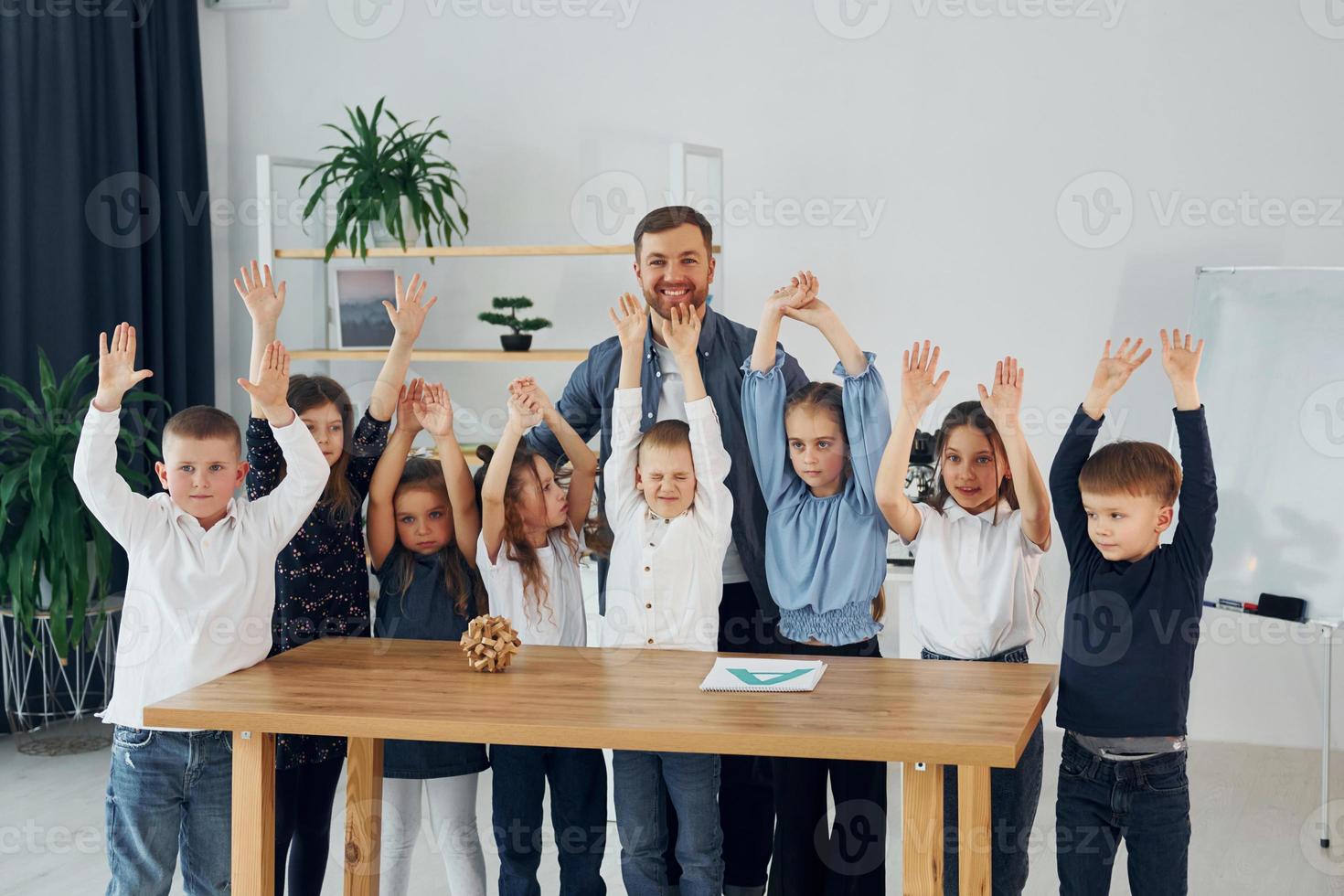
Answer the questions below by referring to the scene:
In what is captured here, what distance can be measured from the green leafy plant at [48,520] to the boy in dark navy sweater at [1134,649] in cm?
278

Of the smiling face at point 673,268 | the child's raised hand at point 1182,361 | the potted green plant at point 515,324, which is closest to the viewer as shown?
the child's raised hand at point 1182,361

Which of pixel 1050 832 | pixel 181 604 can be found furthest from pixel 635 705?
pixel 1050 832

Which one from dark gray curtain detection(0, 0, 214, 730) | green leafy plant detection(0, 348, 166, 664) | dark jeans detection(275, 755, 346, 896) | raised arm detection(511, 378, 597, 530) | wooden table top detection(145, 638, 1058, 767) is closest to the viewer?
wooden table top detection(145, 638, 1058, 767)

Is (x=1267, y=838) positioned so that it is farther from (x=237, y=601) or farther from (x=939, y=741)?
(x=237, y=601)

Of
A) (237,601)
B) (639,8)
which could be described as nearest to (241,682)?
(237,601)

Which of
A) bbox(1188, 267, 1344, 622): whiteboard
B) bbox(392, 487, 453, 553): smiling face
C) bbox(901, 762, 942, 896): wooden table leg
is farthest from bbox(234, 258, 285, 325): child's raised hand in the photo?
bbox(1188, 267, 1344, 622): whiteboard

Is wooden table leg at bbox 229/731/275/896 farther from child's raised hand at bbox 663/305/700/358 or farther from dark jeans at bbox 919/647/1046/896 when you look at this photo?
dark jeans at bbox 919/647/1046/896

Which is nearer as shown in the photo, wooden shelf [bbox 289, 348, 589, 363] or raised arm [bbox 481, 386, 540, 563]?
raised arm [bbox 481, 386, 540, 563]

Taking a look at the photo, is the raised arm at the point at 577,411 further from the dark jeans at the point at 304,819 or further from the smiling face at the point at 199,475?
the dark jeans at the point at 304,819

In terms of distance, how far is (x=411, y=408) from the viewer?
2541 millimetres

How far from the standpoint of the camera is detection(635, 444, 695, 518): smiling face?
2330mm

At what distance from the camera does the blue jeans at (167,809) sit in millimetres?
2162

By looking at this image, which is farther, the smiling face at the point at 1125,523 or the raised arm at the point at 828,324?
the raised arm at the point at 828,324

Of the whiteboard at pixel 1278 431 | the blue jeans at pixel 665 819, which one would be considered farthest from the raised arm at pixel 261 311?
the whiteboard at pixel 1278 431
